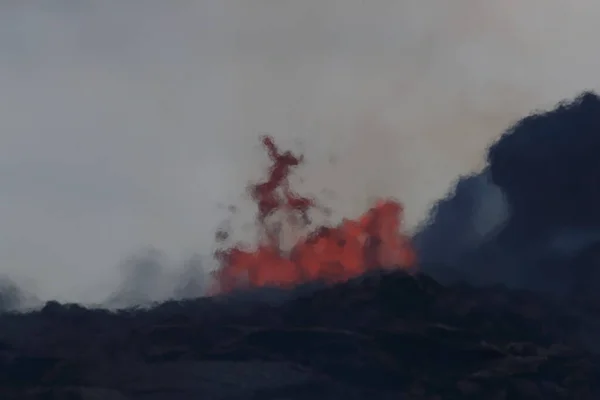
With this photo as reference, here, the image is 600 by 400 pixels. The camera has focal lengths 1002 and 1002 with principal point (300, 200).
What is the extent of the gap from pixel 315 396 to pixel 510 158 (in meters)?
18.3

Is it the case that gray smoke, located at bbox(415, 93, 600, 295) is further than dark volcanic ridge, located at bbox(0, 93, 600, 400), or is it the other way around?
gray smoke, located at bbox(415, 93, 600, 295)

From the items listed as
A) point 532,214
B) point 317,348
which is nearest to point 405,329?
point 317,348

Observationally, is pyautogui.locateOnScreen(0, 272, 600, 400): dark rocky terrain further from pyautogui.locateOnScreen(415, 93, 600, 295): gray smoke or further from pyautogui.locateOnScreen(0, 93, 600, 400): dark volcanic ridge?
pyautogui.locateOnScreen(415, 93, 600, 295): gray smoke

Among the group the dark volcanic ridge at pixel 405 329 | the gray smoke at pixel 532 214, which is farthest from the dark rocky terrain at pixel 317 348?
the gray smoke at pixel 532 214

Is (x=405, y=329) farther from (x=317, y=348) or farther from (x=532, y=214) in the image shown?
(x=532, y=214)

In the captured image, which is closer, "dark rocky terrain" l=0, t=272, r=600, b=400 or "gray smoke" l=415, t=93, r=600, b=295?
"dark rocky terrain" l=0, t=272, r=600, b=400

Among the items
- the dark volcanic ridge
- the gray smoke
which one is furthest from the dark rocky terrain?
the gray smoke

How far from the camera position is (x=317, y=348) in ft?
155

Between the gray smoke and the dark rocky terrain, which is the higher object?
the gray smoke

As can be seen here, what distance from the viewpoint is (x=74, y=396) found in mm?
45500

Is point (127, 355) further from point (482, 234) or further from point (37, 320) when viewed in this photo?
point (482, 234)

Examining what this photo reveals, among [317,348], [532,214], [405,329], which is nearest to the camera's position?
[317,348]

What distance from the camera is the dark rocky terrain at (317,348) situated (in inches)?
1785

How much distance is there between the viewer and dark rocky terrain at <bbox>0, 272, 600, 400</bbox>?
4534 centimetres
